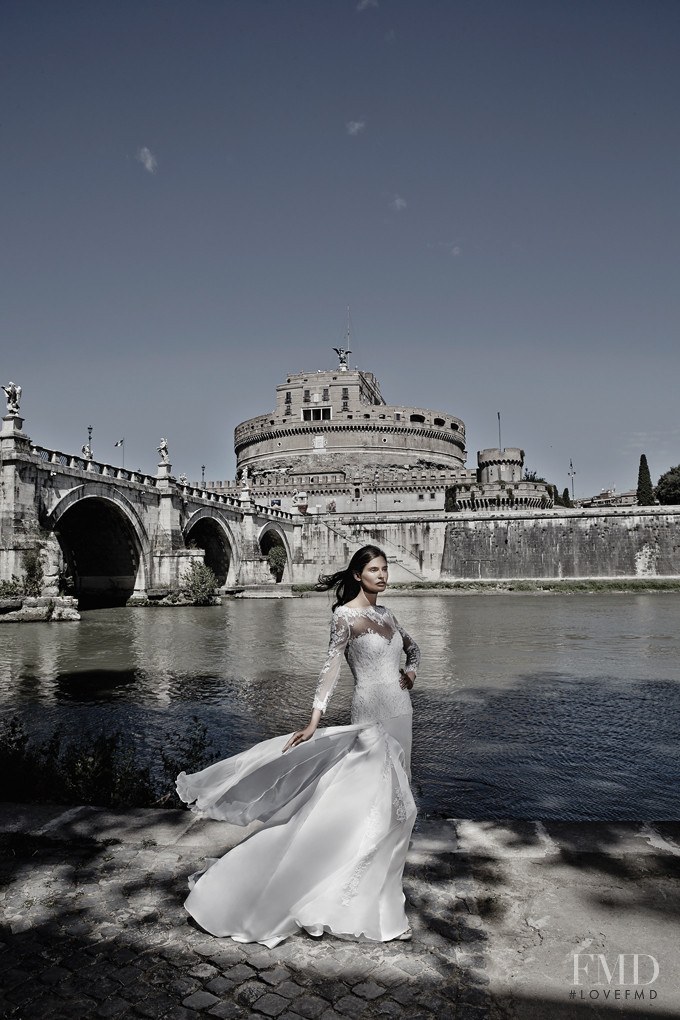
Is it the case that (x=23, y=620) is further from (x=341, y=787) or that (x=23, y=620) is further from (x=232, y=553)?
(x=341, y=787)

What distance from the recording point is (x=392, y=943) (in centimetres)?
341

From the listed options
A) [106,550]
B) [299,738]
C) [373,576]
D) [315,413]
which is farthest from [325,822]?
[315,413]

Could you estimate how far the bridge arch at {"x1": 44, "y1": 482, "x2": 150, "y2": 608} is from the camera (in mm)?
36312

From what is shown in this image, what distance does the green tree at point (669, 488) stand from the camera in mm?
66500

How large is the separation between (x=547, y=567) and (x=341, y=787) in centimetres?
5242

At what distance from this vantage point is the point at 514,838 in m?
4.49

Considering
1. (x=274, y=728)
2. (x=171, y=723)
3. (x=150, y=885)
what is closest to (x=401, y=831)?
(x=150, y=885)

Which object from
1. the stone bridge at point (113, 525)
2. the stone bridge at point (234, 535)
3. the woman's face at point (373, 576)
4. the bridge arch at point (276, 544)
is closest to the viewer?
the woman's face at point (373, 576)

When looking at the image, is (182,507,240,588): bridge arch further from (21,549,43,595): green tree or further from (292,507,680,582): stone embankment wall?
(21,549,43,595): green tree

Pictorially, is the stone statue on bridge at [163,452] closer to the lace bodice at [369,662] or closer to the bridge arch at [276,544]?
the bridge arch at [276,544]

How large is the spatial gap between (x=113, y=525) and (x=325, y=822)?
3552cm

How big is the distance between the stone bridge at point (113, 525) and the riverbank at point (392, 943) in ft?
84.2

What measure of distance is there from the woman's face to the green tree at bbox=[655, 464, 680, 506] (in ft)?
226

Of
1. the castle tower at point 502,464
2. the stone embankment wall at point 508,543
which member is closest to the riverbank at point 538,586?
the stone embankment wall at point 508,543
